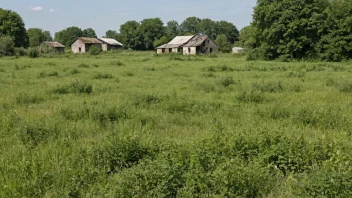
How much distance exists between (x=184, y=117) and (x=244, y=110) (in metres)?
2.08

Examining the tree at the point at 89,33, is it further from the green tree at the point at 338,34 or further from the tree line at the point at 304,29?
the green tree at the point at 338,34

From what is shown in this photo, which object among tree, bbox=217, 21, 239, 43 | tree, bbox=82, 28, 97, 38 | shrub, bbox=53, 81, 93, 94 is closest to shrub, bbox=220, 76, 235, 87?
shrub, bbox=53, 81, 93, 94

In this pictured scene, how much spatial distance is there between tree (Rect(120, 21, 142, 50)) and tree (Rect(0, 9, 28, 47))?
34.4 m

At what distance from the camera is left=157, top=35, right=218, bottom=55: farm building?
73.1m

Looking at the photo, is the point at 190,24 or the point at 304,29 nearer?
the point at 304,29

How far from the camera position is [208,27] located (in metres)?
129

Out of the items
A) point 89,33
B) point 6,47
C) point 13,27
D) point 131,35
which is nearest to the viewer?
point 6,47

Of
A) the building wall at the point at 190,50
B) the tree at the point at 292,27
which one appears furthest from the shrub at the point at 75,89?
the building wall at the point at 190,50

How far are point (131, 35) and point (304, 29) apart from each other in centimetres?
7650

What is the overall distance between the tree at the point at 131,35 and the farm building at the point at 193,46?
1120 inches

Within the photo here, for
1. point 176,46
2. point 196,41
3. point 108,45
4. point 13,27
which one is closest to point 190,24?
point 108,45

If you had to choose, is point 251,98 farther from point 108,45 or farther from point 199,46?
point 108,45

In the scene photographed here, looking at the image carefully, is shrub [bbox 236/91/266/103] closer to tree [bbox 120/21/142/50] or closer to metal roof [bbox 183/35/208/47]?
metal roof [bbox 183/35/208/47]

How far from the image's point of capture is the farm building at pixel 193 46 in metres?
73.1
